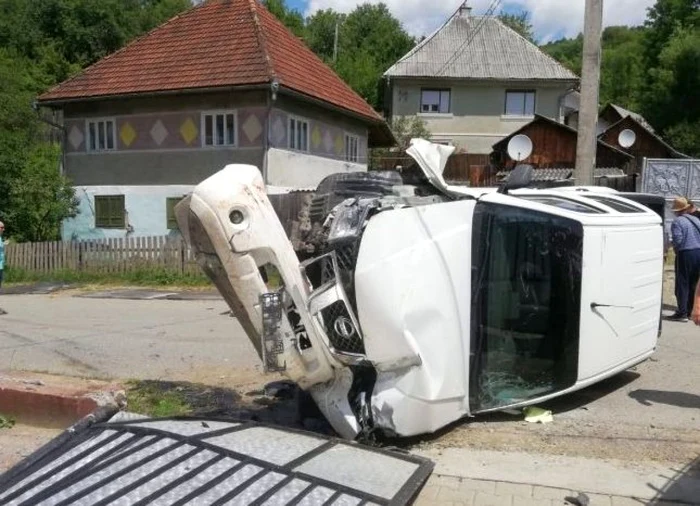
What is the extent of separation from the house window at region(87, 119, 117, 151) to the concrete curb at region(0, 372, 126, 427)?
47.4ft

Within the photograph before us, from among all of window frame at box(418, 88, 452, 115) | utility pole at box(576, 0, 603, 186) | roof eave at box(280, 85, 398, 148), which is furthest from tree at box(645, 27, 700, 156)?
utility pole at box(576, 0, 603, 186)

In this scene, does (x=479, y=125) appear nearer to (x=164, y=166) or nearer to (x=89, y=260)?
(x=164, y=166)

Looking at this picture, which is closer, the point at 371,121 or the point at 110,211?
the point at 110,211

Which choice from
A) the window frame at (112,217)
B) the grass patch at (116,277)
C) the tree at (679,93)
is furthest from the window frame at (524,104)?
the grass patch at (116,277)

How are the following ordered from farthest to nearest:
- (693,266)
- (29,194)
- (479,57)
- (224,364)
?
(479,57)
(29,194)
(693,266)
(224,364)

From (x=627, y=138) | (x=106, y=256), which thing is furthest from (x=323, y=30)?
(x=106, y=256)

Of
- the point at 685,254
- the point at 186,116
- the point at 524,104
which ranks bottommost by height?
the point at 685,254

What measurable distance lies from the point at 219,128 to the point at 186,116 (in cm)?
99

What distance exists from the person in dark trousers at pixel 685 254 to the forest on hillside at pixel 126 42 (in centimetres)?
1501

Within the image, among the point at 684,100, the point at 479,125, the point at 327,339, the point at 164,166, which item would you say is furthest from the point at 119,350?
the point at 684,100

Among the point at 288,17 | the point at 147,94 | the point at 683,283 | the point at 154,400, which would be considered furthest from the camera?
the point at 288,17

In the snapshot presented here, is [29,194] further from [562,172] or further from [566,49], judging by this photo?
[566,49]

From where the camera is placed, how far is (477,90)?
3469 cm

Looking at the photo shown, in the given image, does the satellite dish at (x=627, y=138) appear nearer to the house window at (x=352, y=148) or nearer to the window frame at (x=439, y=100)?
the window frame at (x=439, y=100)
